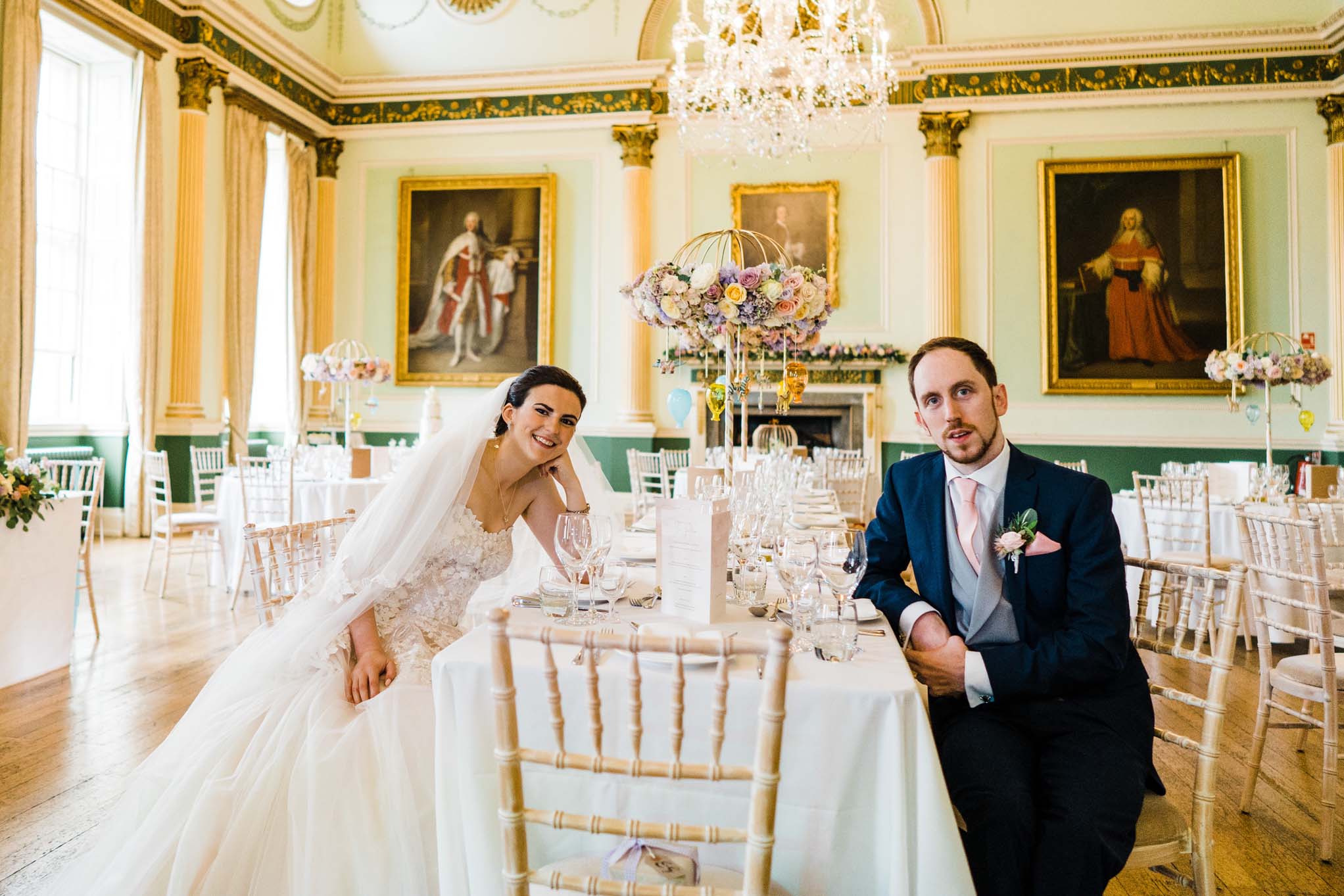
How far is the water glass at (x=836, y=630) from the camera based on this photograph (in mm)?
1612

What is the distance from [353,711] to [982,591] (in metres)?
1.53

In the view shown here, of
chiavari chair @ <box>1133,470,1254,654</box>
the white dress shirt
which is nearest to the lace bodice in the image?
the white dress shirt

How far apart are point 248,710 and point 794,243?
8.01 m

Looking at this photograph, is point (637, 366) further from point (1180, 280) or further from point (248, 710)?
point (248, 710)

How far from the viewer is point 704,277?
2.67 m

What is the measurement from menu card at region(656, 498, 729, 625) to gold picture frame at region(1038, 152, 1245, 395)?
777 cm

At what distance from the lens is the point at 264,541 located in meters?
2.38

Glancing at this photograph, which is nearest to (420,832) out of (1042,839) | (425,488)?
(425,488)

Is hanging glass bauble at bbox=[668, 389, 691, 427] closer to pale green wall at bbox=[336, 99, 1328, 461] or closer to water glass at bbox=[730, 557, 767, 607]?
water glass at bbox=[730, 557, 767, 607]

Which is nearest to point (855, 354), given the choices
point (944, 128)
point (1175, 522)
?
point (944, 128)

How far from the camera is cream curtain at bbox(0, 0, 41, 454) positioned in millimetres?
6410

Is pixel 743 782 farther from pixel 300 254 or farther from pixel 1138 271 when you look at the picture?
pixel 300 254

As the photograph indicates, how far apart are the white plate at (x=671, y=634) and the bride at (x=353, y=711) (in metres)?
0.59

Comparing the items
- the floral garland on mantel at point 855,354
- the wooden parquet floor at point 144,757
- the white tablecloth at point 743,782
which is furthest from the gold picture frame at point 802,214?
the white tablecloth at point 743,782
